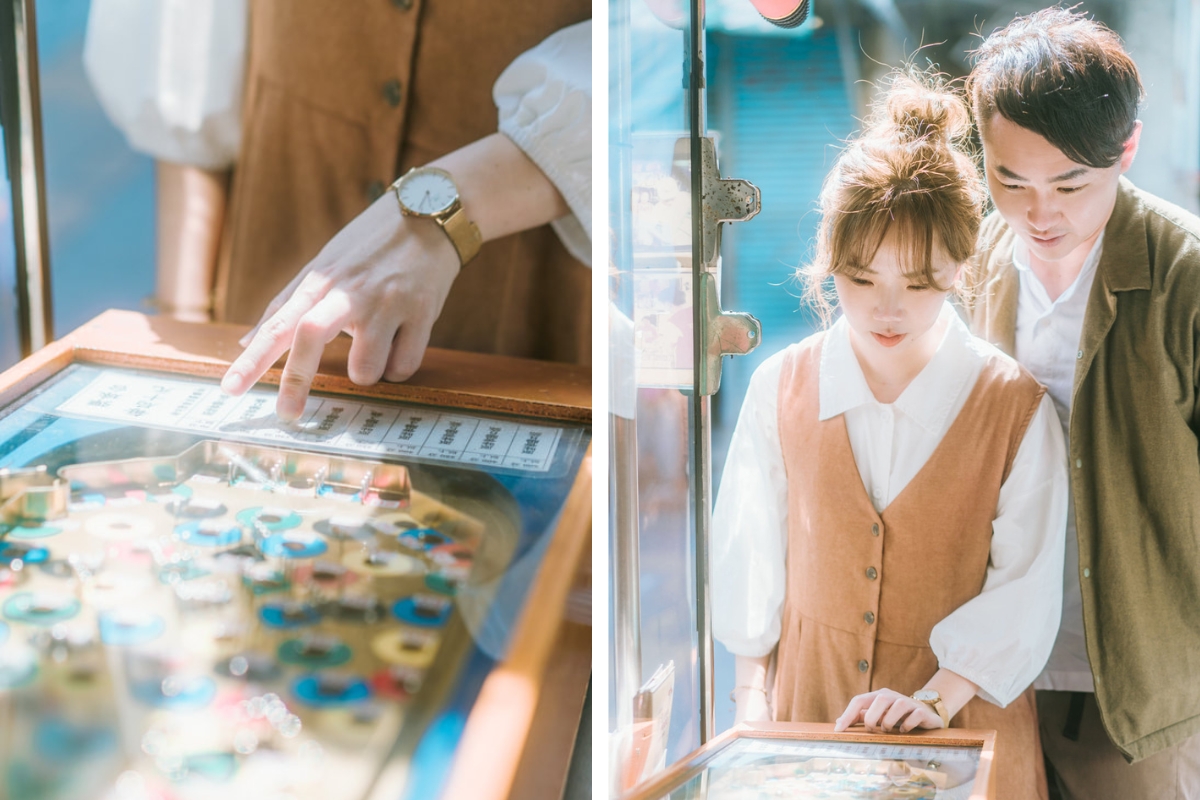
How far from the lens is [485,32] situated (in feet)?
3.23

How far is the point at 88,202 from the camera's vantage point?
4.19ft

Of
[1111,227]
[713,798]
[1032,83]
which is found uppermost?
[1032,83]

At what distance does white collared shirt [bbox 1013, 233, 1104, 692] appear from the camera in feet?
2.62

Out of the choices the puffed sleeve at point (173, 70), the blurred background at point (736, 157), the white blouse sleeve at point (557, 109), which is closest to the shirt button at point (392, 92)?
the white blouse sleeve at point (557, 109)

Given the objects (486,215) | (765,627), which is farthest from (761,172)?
(765,627)

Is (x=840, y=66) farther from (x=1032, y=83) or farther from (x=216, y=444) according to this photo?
(x=216, y=444)

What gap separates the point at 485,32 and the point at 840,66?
1.20 feet

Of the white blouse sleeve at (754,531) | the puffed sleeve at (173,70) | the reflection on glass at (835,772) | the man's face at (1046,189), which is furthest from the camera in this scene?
the puffed sleeve at (173,70)

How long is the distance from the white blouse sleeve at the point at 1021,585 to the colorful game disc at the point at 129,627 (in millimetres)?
609

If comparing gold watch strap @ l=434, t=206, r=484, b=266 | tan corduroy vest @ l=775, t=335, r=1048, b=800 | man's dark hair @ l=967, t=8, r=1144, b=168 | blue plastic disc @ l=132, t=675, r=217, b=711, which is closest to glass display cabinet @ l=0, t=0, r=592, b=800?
blue plastic disc @ l=132, t=675, r=217, b=711

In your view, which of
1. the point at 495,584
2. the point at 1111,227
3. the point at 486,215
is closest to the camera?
the point at 495,584

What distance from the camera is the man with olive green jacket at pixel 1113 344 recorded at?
768 mm

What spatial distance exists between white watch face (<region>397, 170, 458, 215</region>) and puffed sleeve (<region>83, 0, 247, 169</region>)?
370 millimetres

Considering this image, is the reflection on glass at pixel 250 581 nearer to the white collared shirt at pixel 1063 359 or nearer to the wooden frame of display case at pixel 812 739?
the wooden frame of display case at pixel 812 739
